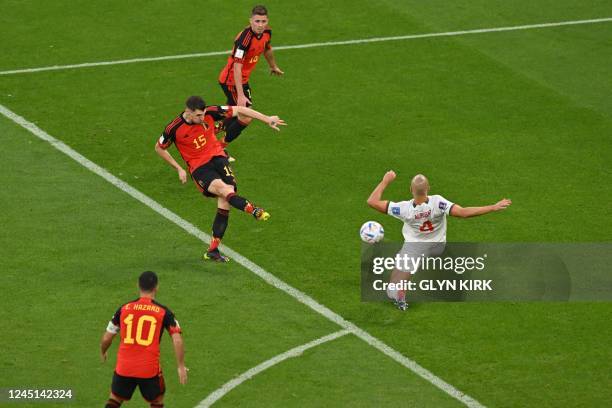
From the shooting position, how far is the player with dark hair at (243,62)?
70.3 feet

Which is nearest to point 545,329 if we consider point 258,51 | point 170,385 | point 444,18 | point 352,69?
point 170,385

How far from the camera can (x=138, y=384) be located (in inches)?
527

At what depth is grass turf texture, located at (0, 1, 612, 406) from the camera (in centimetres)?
1577

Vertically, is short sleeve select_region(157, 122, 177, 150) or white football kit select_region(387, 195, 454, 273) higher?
short sleeve select_region(157, 122, 177, 150)

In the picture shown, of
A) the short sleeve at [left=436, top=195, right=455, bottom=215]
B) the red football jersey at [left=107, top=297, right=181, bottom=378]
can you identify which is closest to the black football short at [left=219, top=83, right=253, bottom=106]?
the short sleeve at [left=436, top=195, right=455, bottom=215]

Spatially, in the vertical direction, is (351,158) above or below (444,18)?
below

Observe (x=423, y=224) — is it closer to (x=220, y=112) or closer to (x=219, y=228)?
(x=219, y=228)

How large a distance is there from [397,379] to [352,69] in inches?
438

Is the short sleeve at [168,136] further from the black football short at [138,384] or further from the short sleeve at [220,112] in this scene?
the black football short at [138,384]

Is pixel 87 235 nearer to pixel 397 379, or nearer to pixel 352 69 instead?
pixel 397 379

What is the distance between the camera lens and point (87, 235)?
19.2m

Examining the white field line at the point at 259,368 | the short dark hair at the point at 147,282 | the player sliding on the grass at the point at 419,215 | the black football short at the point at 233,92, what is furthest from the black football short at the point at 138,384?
the black football short at the point at 233,92

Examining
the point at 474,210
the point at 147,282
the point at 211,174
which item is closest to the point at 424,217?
the point at 474,210

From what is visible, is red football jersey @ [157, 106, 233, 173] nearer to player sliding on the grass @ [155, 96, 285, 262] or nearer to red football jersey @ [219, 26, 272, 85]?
player sliding on the grass @ [155, 96, 285, 262]
